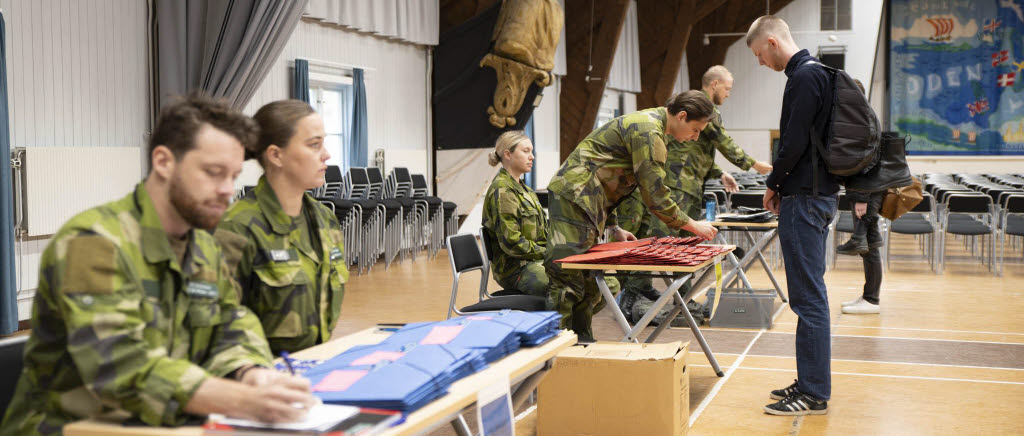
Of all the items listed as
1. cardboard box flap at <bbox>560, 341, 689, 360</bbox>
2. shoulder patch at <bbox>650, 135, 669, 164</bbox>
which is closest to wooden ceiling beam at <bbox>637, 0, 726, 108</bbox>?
shoulder patch at <bbox>650, 135, 669, 164</bbox>

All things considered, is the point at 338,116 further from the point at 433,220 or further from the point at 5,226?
the point at 5,226

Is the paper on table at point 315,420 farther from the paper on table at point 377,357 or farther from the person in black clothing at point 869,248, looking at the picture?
the person in black clothing at point 869,248

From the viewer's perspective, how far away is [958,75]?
69.4ft

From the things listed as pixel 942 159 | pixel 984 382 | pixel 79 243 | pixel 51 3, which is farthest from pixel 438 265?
pixel 942 159

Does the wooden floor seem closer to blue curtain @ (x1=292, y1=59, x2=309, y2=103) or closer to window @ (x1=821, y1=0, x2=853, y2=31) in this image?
blue curtain @ (x1=292, y1=59, x2=309, y2=103)

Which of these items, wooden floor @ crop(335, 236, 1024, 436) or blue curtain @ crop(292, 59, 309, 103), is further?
blue curtain @ crop(292, 59, 309, 103)

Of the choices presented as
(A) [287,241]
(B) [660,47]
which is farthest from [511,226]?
(B) [660,47]

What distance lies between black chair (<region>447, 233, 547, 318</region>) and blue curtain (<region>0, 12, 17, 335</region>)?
2800 mm

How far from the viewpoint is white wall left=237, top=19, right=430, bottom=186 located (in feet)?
30.8

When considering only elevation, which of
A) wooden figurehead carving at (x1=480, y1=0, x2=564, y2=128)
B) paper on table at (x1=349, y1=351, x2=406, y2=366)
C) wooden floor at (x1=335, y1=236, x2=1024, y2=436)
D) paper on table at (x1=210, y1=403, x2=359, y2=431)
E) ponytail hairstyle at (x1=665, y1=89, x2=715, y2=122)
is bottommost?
wooden floor at (x1=335, y1=236, x2=1024, y2=436)

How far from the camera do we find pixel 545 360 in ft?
6.88

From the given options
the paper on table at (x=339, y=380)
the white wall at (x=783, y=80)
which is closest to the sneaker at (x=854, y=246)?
the paper on table at (x=339, y=380)

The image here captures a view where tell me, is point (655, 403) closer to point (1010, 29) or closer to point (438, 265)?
point (438, 265)

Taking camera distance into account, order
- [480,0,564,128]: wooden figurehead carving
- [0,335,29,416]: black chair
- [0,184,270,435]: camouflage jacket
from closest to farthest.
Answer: [0,184,270,435]: camouflage jacket < [0,335,29,416]: black chair < [480,0,564,128]: wooden figurehead carving
